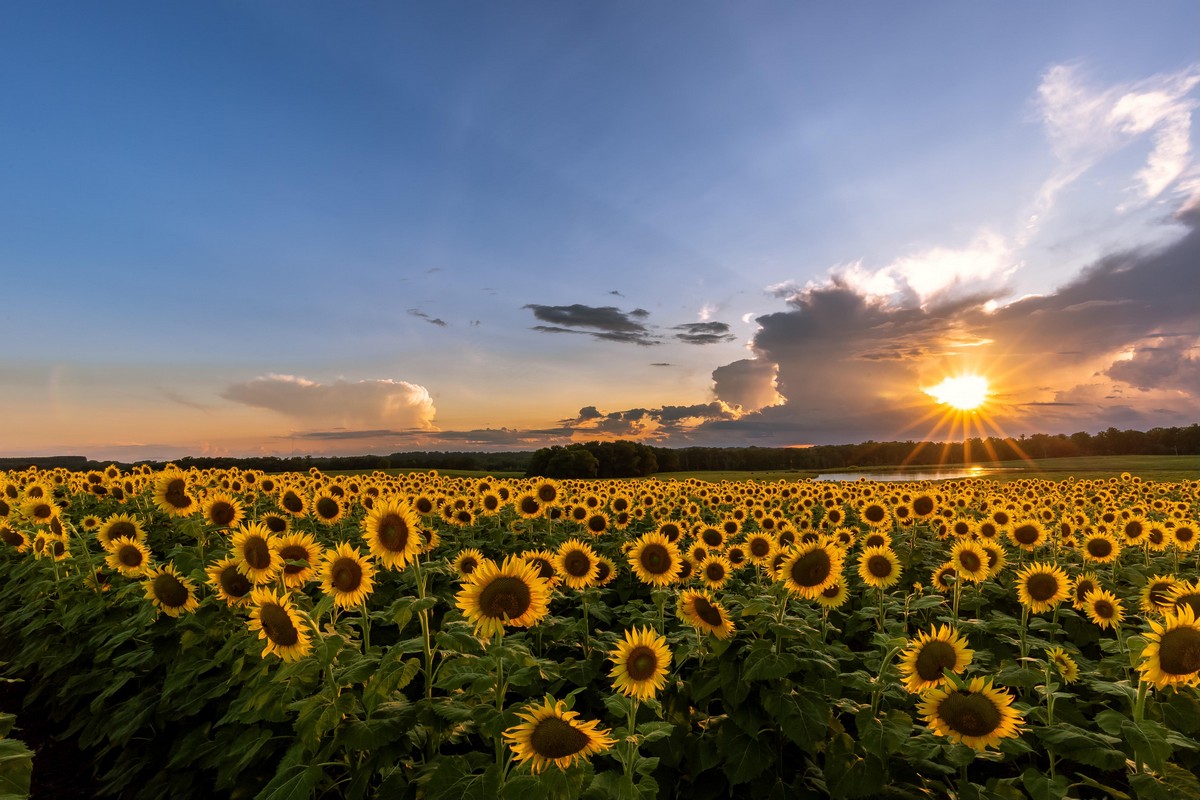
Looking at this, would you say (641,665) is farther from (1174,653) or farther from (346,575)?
(1174,653)

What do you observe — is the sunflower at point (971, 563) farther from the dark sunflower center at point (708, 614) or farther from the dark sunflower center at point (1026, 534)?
the dark sunflower center at point (708, 614)

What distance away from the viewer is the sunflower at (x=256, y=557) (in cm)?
638

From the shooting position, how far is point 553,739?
3.79m

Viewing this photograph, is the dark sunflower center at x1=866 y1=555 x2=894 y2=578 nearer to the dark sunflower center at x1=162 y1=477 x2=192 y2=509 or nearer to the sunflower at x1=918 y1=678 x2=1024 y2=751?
the sunflower at x1=918 y1=678 x2=1024 y2=751

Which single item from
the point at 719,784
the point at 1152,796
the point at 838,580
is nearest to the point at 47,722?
the point at 719,784

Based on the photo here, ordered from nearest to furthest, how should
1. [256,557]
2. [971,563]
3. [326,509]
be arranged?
[256,557] < [971,563] < [326,509]

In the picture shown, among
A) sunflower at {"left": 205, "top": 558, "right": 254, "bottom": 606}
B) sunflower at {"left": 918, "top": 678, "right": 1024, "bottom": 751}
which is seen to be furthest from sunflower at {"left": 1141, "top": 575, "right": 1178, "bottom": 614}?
sunflower at {"left": 205, "top": 558, "right": 254, "bottom": 606}

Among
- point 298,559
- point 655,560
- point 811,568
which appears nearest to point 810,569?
point 811,568

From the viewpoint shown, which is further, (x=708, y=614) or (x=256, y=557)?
(x=256, y=557)

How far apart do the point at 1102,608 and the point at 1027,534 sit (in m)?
3.57

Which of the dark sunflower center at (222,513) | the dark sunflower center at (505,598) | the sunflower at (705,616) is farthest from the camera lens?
the dark sunflower center at (222,513)

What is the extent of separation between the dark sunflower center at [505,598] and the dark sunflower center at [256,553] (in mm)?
2974

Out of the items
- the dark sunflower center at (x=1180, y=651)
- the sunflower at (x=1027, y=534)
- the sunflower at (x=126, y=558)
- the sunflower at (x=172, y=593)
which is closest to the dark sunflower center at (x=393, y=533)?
the sunflower at (x=172, y=593)

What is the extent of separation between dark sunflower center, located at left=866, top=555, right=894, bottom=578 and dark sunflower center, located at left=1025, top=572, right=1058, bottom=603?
1.75 meters
